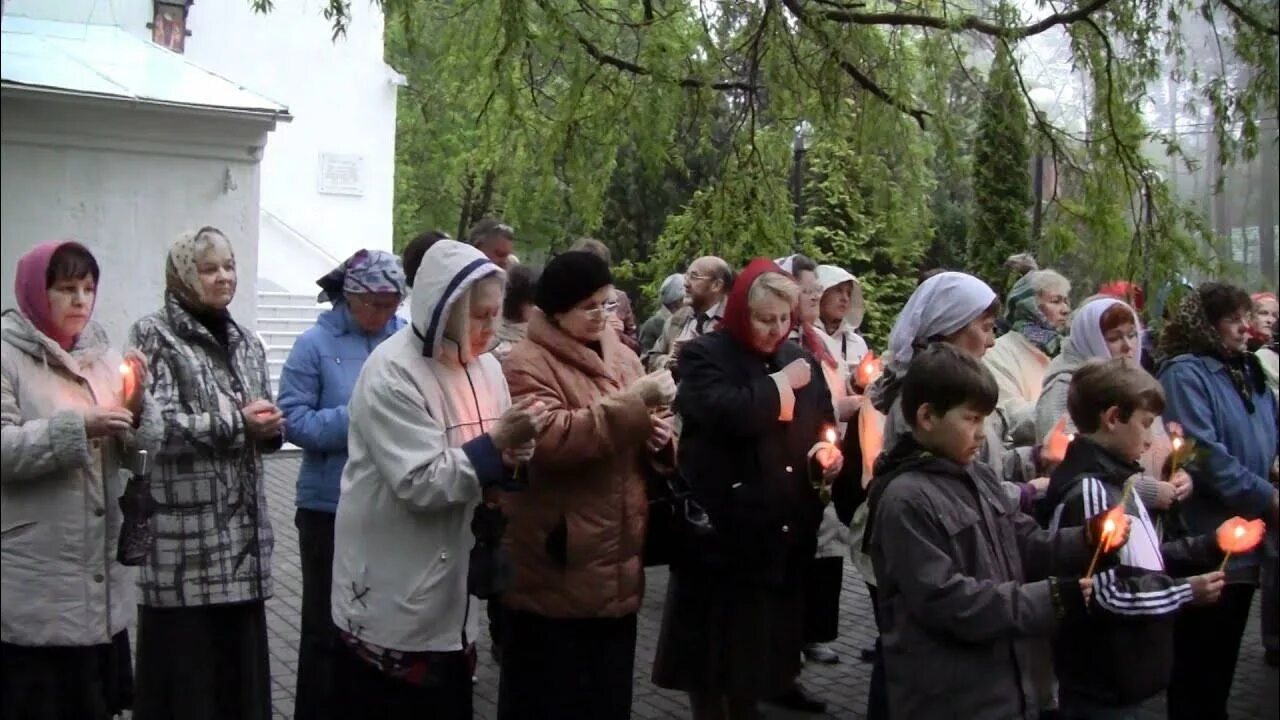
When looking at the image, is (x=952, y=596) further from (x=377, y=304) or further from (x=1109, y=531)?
(x=377, y=304)

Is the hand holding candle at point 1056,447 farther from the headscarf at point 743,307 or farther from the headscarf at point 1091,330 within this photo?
the headscarf at point 743,307

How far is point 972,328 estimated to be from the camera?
443 centimetres

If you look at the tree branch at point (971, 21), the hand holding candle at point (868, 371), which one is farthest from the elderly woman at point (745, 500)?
the tree branch at point (971, 21)

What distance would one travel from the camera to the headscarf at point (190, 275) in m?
4.26

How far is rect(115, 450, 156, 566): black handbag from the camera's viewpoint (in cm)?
380

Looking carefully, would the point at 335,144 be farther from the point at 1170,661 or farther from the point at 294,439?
the point at 1170,661

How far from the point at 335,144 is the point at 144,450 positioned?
68.5ft

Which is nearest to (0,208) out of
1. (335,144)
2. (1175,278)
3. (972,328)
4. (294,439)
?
(294,439)

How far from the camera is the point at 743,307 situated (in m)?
4.70

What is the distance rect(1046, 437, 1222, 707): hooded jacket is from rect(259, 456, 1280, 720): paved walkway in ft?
3.18

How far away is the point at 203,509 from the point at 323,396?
2.99 feet

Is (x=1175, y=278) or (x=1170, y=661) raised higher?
(x=1175, y=278)

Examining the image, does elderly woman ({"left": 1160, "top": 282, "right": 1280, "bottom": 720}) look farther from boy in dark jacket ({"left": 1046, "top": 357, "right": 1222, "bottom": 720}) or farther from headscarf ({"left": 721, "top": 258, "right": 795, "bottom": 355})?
headscarf ({"left": 721, "top": 258, "right": 795, "bottom": 355})

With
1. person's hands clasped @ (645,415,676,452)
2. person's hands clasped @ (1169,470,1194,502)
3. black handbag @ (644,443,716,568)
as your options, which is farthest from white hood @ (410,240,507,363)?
person's hands clasped @ (1169,470,1194,502)
